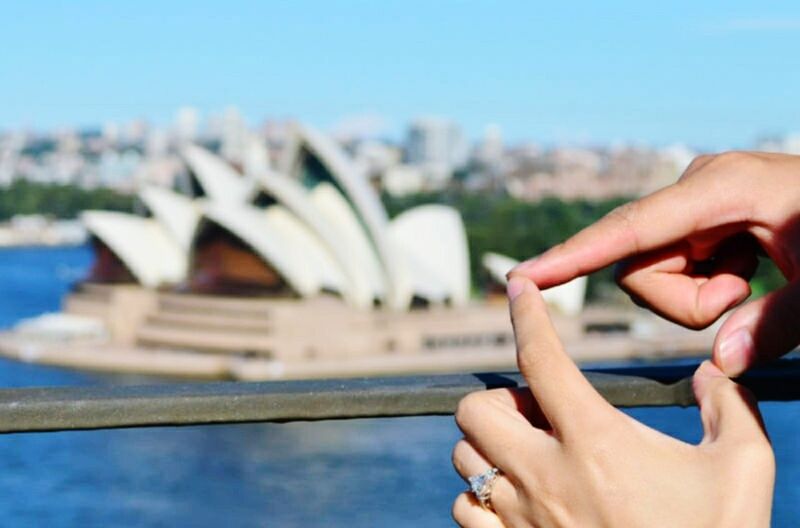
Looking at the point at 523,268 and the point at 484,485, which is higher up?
the point at 523,268

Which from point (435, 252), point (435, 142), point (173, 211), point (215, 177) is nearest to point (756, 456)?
point (435, 252)

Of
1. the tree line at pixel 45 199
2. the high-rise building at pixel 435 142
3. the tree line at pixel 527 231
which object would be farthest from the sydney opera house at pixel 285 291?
the high-rise building at pixel 435 142

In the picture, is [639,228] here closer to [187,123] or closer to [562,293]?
[562,293]

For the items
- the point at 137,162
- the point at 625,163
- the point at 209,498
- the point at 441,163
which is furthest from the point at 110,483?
the point at 441,163

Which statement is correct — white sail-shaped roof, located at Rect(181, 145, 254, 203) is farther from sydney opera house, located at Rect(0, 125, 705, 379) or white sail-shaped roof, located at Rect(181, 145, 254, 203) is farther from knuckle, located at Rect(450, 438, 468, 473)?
knuckle, located at Rect(450, 438, 468, 473)

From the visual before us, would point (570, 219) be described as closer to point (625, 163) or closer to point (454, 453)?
point (454, 453)

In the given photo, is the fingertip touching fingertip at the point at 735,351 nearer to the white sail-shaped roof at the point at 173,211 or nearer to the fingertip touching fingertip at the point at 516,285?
the fingertip touching fingertip at the point at 516,285
